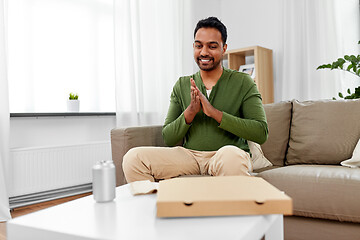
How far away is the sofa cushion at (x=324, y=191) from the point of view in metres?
1.30

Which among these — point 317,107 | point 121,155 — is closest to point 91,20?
point 121,155

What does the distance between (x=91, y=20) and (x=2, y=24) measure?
0.96 metres

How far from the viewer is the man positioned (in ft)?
4.71

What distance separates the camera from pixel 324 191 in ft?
4.44

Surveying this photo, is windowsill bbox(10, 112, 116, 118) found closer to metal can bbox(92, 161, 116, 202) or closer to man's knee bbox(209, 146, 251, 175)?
man's knee bbox(209, 146, 251, 175)

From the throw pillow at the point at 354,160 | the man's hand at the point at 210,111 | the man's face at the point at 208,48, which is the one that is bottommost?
the throw pillow at the point at 354,160

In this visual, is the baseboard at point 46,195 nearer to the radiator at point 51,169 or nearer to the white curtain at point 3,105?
the radiator at point 51,169

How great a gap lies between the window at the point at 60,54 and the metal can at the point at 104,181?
195 cm

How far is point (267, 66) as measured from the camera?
3.65 meters

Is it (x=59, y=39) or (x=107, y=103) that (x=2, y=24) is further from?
(x=107, y=103)

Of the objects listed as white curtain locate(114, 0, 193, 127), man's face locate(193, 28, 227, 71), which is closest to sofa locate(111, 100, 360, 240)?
man's face locate(193, 28, 227, 71)

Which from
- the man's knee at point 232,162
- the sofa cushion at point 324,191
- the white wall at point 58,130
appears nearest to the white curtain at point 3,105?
the white wall at point 58,130

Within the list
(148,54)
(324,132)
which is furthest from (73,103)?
(324,132)

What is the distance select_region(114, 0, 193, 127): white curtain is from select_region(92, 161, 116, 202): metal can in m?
2.07
